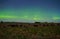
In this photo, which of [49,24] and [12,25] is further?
[49,24]

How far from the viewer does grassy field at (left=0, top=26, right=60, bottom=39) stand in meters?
8.59

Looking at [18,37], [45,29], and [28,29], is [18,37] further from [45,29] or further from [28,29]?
[45,29]

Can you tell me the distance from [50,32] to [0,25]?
306 centimetres

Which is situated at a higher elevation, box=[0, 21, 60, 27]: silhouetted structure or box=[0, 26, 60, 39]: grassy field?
box=[0, 21, 60, 27]: silhouetted structure

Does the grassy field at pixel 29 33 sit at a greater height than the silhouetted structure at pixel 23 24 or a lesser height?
lesser

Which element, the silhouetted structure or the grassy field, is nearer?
the grassy field

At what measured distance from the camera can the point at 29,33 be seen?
8.91 m

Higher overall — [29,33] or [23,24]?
[23,24]

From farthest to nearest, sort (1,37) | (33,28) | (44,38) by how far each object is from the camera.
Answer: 1. (33,28)
2. (44,38)
3. (1,37)

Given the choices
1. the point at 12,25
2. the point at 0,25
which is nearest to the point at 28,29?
the point at 12,25

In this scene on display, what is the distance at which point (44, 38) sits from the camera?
8.84 metres

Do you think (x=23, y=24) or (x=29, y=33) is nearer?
(x=29, y=33)

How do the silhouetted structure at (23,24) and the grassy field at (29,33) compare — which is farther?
the silhouetted structure at (23,24)

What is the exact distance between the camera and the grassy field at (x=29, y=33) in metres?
8.59
